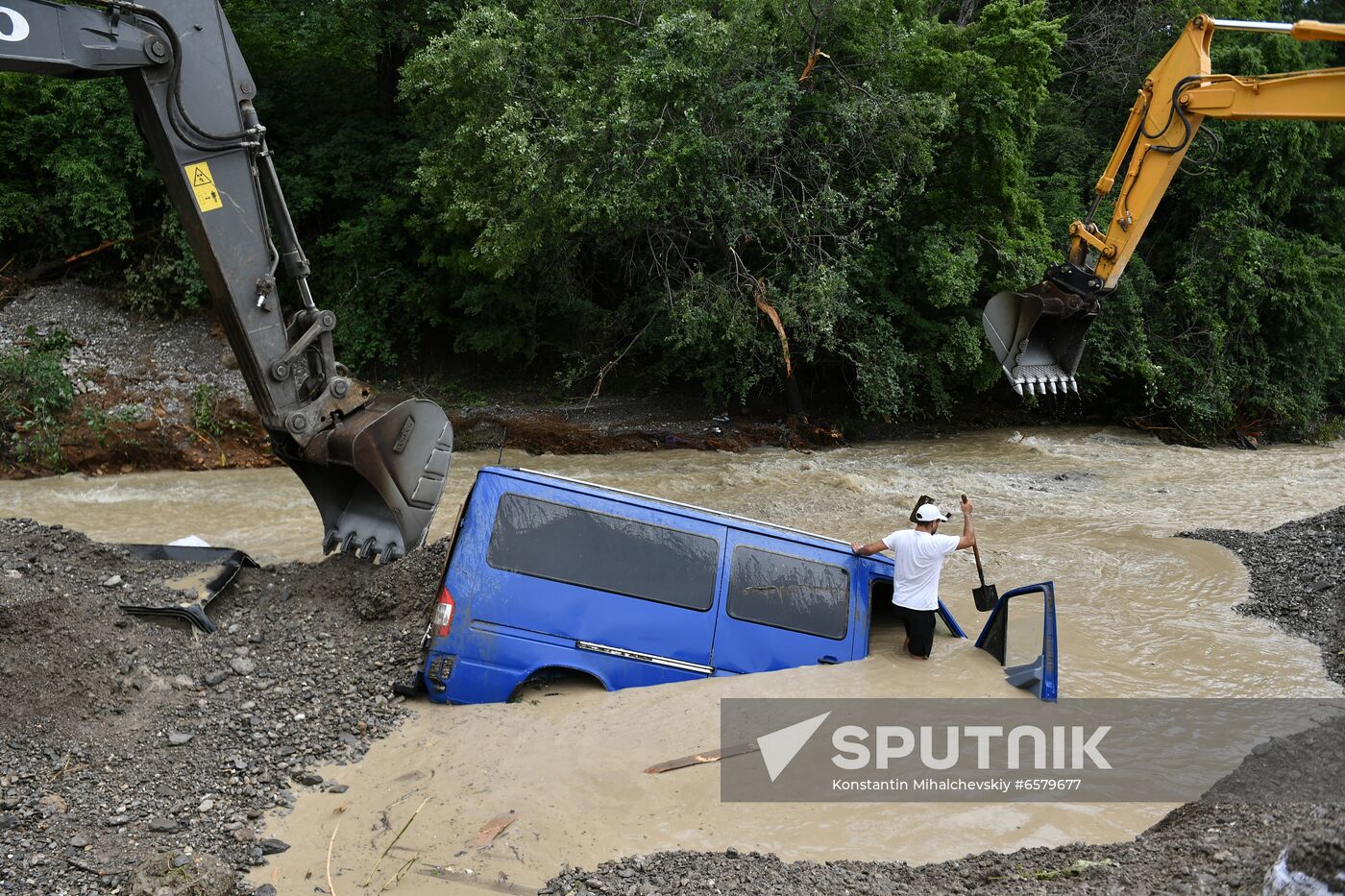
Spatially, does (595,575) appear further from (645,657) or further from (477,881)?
(477,881)

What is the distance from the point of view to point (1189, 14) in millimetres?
21047

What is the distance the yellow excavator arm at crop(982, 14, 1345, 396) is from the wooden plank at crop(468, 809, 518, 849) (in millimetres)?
7358

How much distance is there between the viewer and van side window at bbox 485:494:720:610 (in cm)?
707

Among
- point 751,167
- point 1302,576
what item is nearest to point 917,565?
point 1302,576

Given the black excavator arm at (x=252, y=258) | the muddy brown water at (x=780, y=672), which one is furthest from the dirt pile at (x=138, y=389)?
the black excavator arm at (x=252, y=258)

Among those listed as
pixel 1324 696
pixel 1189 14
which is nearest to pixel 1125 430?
pixel 1189 14

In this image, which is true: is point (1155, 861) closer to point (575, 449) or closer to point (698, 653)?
point (698, 653)

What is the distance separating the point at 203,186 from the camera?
8023 millimetres

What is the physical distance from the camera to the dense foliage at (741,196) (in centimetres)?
1565

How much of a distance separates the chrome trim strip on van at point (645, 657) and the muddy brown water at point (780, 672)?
0.15 m

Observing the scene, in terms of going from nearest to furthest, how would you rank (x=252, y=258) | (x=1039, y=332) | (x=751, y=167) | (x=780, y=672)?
(x=780, y=672) → (x=252, y=258) → (x=1039, y=332) → (x=751, y=167)

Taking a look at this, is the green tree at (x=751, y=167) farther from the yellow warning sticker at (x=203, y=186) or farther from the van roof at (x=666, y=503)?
the van roof at (x=666, y=503)

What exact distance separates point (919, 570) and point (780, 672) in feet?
4.15

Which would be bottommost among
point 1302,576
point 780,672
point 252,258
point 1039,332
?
point 1302,576
